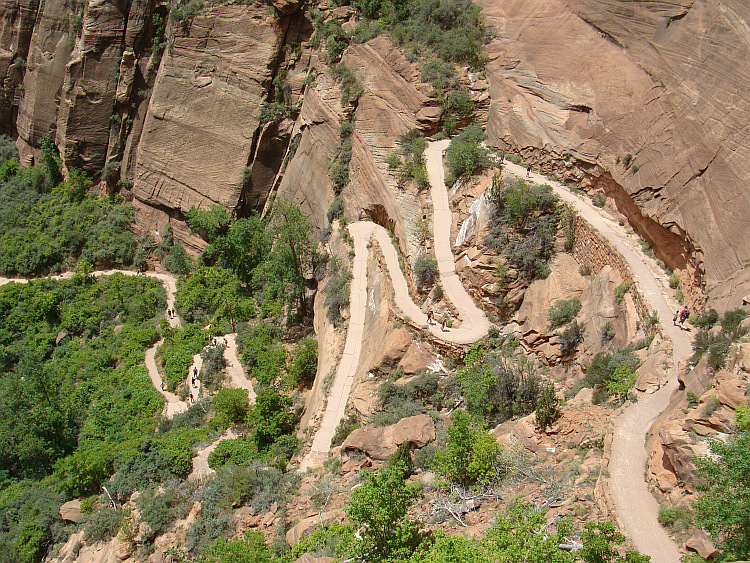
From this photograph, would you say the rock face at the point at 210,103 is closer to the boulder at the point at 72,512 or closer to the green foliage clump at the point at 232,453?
the green foliage clump at the point at 232,453

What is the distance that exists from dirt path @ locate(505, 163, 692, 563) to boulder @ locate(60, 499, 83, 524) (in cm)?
2021

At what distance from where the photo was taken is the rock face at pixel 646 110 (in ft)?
53.5

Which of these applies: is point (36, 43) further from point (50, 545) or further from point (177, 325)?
point (50, 545)

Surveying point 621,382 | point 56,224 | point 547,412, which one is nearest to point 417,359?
point 547,412

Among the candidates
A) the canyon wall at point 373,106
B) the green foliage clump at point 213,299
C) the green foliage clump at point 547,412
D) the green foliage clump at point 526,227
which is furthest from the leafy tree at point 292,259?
the green foliage clump at point 547,412

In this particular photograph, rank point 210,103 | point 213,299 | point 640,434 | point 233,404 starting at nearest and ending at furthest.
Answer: point 640,434 → point 233,404 → point 213,299 → point 210,103

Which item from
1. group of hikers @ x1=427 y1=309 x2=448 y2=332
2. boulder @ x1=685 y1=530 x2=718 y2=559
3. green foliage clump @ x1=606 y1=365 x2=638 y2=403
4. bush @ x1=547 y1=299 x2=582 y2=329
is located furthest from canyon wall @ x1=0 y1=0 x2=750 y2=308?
boulder @ x1=685 y1=530 x2=718 y2=559

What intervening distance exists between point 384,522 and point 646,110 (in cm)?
1640

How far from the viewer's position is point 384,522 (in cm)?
1214

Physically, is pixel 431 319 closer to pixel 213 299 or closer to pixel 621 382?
pixel 621 382

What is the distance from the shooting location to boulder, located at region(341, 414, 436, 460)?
16547 millimetres

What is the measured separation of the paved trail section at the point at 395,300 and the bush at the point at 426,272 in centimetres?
33

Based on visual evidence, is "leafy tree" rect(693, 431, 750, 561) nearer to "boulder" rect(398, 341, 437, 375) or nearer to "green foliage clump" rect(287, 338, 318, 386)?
"boulder" rect(398, 341, 437, 375)

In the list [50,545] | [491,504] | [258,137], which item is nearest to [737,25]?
[491,504]
